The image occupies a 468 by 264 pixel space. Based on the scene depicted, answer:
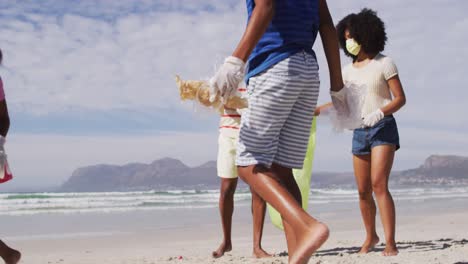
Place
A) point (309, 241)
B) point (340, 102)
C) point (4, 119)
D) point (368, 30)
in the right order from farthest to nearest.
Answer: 1. point (368, 30)
2. point (4, 119)
3. point (340, 102)
4. point (309, 241)

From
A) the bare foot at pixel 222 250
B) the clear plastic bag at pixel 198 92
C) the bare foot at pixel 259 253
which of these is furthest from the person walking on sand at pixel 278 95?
the bare foot at pixel 222 250

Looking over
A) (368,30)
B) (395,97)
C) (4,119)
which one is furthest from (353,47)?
(4,119)

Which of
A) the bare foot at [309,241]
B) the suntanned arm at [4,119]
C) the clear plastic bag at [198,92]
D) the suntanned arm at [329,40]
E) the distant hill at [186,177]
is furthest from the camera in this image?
the distant hill at [186,177]

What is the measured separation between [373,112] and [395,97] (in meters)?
0.20

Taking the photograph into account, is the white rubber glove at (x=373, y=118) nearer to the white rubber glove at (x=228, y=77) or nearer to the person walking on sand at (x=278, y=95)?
the person walking on sand at (x=278, y=95)

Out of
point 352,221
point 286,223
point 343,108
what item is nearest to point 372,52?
point 343,108

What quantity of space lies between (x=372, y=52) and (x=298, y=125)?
2.06 m

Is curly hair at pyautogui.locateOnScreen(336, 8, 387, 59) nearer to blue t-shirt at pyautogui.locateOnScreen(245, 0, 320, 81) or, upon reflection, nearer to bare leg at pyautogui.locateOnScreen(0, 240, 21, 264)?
blue t-shirt at pyautogui.locateOnScreen(245, 0, 320, 81)

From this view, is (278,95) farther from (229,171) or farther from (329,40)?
(229,171)

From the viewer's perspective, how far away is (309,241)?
227 cm

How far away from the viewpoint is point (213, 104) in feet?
8.52

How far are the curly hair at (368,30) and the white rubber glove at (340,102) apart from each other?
1.65m

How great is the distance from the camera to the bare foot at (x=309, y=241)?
7.41 ft

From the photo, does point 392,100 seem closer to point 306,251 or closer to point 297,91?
point 297,91
